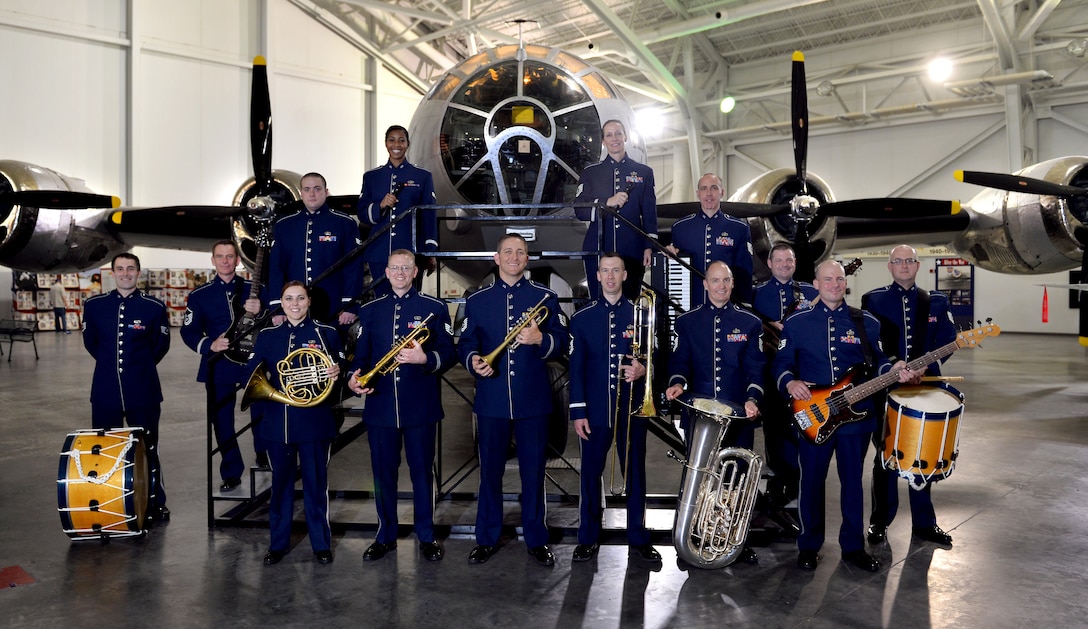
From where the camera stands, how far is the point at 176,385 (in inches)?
532

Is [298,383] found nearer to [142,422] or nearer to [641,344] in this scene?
[142,422]

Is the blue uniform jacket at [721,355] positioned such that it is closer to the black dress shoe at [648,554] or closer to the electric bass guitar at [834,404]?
the electric bass guitar at [834,404]

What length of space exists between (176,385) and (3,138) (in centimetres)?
1351

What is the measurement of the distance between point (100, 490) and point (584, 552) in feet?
10.5

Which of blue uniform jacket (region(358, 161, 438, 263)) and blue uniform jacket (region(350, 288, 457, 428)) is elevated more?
blue uniform jacket (region(358, 161, 438, 263))

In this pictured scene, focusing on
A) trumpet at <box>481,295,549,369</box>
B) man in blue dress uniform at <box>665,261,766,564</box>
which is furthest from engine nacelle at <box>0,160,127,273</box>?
man in blue dress uniform at <box>665,261,766,564</box>

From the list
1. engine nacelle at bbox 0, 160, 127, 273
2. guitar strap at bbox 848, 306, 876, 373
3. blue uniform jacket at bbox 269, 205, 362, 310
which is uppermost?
engine nacelle at bbox 0, 160, 127, 273

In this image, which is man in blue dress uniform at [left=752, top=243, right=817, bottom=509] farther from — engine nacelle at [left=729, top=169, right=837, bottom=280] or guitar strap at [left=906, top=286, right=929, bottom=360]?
engine nacelle at [left=729, top=169, right=837, bottom=280]

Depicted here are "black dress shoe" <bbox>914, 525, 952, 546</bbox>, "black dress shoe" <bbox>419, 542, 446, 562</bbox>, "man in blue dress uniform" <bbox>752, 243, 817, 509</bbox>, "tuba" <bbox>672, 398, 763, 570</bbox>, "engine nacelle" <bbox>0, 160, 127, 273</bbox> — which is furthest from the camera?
"engine nacelle" <bbox>0, 160, 127, 273</bbox>

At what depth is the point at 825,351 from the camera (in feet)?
15.6

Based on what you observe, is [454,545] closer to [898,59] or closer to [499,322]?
[499,322]

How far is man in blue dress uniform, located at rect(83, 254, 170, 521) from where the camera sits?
568 cm

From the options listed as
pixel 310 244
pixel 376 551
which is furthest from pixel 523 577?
pixel 310 244

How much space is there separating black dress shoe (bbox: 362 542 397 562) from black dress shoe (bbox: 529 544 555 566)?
3.05ft
